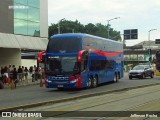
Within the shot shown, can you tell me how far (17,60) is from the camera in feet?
148

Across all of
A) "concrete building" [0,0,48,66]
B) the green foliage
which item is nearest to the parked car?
"concrete building" [0,0,48,66]

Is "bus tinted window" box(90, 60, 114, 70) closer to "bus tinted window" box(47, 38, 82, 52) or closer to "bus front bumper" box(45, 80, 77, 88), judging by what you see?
"bus tinted window" box(47, 38, 82, 52)

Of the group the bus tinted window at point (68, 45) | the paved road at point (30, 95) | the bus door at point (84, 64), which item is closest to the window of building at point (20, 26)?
the paved road at point (30, 95)

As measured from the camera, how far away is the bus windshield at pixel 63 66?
87.3ft

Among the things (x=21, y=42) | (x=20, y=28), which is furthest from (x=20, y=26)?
(x=21, y=42)

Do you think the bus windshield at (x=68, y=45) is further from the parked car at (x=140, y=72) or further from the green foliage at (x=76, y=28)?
→ the green foliage at (x=76, y=28)

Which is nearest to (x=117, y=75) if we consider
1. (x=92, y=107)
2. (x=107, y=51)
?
(x=107, y=51)

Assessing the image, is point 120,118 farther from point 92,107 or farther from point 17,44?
point 17,44

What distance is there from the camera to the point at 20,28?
4447cm

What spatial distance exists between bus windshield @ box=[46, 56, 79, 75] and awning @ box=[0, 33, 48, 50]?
1282 centimetres

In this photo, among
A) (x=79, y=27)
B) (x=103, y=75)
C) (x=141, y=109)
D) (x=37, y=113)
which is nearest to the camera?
(x=37, y=113)

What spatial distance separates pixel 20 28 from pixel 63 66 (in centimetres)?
1889

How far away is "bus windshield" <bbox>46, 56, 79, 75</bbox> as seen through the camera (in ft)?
87.3

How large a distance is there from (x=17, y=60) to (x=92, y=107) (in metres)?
29.0
